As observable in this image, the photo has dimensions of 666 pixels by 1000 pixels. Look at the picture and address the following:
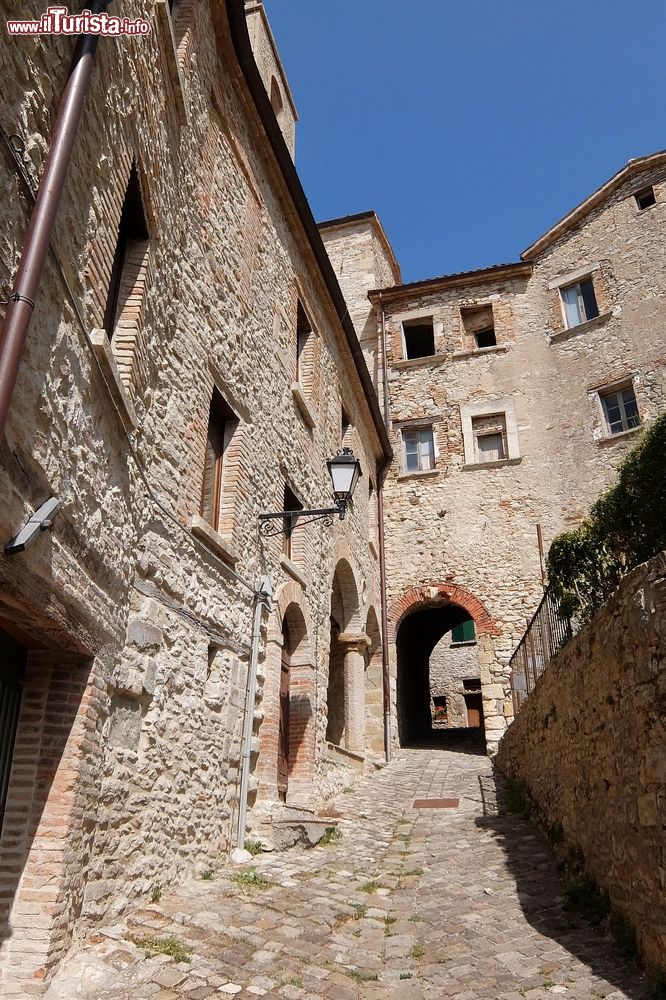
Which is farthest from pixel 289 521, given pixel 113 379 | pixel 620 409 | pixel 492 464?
pixel 620 409

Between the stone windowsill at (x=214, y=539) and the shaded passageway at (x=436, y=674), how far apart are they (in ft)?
31.5

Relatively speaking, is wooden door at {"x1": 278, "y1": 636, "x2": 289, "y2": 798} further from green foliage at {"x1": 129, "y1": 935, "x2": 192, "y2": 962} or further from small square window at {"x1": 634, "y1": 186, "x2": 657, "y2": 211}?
small square window at {"x1": 634, "y1": 186, "x2": 657, "y2": 211}

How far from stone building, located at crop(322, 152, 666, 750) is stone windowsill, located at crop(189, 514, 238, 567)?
29.0 feet

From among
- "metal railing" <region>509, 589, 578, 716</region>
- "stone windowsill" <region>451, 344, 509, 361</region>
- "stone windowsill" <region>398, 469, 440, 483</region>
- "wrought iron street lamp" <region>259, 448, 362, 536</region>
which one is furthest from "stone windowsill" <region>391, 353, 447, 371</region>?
"wrought iron street lamp" <region>259, 448, 362, 536</region>

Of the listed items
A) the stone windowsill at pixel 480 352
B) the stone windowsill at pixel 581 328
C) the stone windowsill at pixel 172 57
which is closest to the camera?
the stone windowsill at pixel 172 57

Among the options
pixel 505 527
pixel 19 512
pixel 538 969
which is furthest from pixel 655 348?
pixel 19 512

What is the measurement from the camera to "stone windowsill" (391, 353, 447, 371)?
17.7 metres

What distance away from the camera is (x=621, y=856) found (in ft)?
14.6

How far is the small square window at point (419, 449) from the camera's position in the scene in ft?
55.5

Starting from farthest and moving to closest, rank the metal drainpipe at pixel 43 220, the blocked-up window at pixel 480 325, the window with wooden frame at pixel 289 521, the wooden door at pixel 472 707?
the wooden door at pixel 472 707 < the blocked-up window at pixel 480 325 < the window with wooden frame at pixel 289 521 < the metal drainpipe at pixel 43 220

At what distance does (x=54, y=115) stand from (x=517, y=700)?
1055cm

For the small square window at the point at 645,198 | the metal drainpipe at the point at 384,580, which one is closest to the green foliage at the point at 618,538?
the metal drainpipe at the point at 384,580

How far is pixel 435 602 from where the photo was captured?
1562 cm

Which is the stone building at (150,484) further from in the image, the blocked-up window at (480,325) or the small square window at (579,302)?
the small square window at (579,302)
